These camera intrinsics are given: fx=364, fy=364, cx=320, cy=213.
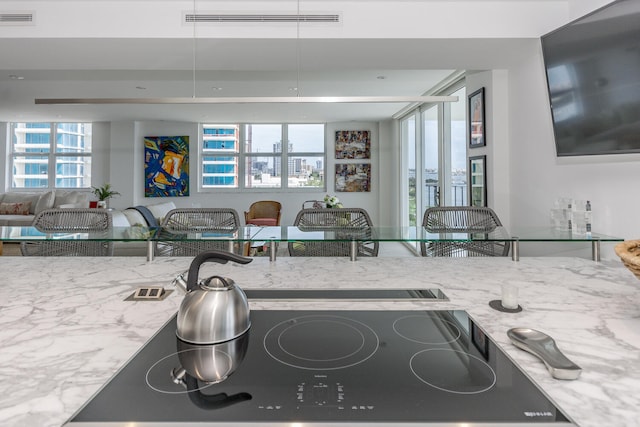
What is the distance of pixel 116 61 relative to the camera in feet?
10.1

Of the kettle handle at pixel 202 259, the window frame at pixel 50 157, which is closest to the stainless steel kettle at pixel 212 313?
the kettle handle at pixel 202 259

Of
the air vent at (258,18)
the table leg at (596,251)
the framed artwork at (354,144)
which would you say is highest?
the framed artwork at (354,144)

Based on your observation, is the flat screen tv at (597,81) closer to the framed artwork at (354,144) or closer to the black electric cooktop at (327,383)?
the black electric cooktop at (327,383)

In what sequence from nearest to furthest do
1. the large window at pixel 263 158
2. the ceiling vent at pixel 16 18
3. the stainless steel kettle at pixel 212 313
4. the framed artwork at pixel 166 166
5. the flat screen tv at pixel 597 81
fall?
the stainless steel kettle at pixel 212 313, the flat screen tv at pixel 597 81, the ceiling vent at pixel 16 18, the framed artwork at pixel 166 166, the large window at pixel 263 158

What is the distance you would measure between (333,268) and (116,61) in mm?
2868

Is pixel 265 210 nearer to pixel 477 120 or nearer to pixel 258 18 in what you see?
pixel 477 120

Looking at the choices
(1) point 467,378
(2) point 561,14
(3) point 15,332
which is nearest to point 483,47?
(2) point 561,14

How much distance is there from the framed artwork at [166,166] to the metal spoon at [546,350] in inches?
303

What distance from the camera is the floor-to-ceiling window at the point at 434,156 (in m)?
4.54

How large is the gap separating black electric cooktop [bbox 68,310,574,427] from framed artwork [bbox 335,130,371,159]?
7036 millimetres

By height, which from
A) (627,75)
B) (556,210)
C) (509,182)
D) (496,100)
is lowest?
(556,210)

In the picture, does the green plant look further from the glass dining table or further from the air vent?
the glass dining table

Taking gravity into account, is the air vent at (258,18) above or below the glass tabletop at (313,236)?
above

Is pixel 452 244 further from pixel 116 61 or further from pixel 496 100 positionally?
pixel 116 61
